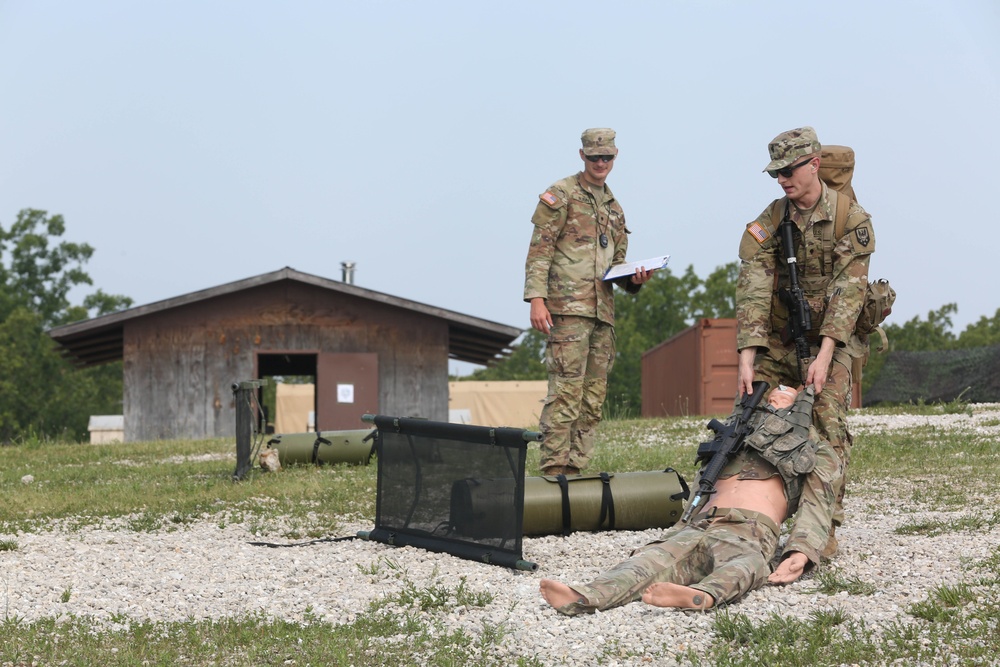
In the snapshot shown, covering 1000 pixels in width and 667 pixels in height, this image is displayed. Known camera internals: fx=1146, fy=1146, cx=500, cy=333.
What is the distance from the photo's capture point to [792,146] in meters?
5.93

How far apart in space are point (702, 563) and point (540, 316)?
3227 mm

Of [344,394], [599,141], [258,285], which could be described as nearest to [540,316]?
[599,141]

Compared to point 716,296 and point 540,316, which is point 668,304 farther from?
point 540,316

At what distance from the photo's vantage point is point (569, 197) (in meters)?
8.41

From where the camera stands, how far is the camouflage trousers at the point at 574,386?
320 inches

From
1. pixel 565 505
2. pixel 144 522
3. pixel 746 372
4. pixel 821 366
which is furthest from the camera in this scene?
pixel 144 522

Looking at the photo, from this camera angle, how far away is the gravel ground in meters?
4.54

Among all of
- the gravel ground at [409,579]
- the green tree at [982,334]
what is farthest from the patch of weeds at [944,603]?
the green tree at [982,334]

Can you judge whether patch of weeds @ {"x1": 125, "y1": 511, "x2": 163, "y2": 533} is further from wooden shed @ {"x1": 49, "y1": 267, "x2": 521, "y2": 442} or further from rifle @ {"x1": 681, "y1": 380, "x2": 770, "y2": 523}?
wooden shed @ {"x1": 49, "y1": 267, "x2": 521, "y2": 442}

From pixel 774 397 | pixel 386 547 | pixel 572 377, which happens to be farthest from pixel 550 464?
pixel 774 397

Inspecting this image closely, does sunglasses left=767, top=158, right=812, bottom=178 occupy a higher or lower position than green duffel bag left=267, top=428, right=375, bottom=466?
higher

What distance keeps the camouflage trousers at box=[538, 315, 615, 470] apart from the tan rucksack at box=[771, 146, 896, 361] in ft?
7.62

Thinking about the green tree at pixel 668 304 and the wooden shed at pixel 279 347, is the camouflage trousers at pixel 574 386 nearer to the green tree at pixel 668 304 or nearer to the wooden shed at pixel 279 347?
the wooden shed at pixel 279 347

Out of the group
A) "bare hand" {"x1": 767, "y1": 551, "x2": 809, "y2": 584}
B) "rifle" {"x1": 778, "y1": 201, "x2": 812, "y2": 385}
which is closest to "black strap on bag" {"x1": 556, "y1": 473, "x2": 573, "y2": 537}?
"rifle" {"x1": 778, "y1": 201, "x2": 812, "y2": 385}
